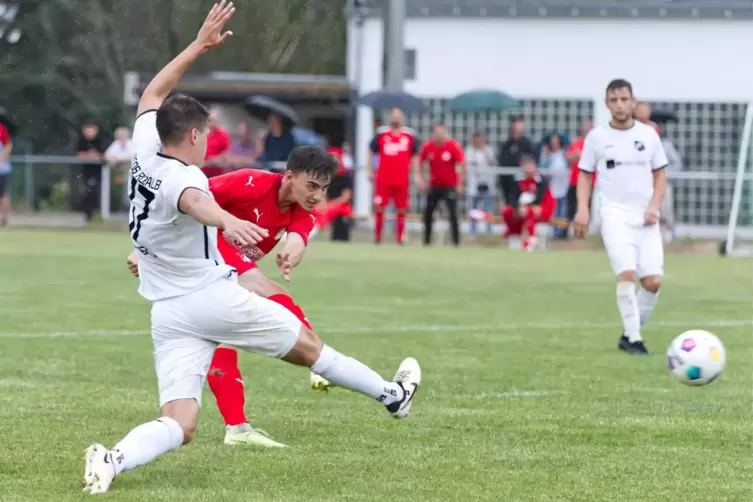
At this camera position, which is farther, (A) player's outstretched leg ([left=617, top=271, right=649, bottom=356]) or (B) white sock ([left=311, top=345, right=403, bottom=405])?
(A) player's outstretched leg ([left=617, top=271, right=649, bottom=356])

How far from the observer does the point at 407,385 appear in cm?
731

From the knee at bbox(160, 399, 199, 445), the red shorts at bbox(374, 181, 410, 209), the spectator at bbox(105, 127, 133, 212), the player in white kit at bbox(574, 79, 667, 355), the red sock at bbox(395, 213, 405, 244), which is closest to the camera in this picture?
the knee at bbox(160, 399, 199, 445)

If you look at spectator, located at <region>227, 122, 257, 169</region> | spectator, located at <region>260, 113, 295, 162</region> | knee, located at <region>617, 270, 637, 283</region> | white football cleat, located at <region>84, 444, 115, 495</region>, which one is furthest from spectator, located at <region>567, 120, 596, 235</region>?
white football cleat, located at <region>84, 444, 115, 495</region>

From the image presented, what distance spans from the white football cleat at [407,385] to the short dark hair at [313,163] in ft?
3.59

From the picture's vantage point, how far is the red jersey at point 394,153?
78.2 ft

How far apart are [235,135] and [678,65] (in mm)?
10633

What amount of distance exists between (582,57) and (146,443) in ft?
100

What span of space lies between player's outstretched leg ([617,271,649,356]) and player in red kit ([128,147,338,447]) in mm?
4360

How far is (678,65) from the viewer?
1389 inches

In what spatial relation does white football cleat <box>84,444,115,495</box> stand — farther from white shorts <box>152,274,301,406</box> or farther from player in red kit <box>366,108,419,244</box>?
player in red kit <box>366,108,419,244</box>

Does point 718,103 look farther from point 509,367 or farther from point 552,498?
point 552,498

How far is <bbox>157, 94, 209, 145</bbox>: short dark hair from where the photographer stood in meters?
6.12

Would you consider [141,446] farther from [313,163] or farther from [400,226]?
[400,226]

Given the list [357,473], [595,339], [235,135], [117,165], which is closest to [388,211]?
[117,165]
